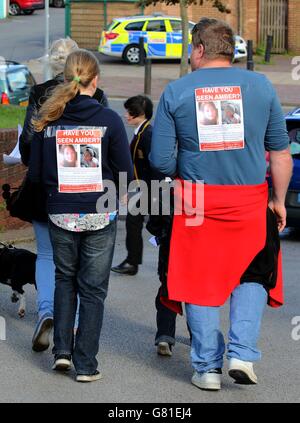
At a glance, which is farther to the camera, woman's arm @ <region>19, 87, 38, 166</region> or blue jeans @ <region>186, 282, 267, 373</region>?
woman's arm @ <region>19, 87, 38, 166</region>

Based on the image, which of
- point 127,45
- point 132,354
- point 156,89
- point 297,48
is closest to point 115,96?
point 156,89

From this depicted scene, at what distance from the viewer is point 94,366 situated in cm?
607

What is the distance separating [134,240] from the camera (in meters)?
9.40

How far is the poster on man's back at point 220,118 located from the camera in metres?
5.73

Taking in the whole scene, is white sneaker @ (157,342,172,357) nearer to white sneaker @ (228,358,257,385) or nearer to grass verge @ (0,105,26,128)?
white sneaker @ (228,358,257,385)

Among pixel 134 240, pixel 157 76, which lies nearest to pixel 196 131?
pixel 134 240

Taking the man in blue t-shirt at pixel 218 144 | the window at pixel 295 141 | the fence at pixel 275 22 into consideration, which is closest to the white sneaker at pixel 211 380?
the man in blue t-shirt at pixel 218 144

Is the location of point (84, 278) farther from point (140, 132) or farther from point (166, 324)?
point (140, 132)

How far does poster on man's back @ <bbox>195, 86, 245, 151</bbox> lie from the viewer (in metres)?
5.73

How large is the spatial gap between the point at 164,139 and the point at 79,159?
49cm

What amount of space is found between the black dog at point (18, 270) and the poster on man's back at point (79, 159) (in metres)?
1.66

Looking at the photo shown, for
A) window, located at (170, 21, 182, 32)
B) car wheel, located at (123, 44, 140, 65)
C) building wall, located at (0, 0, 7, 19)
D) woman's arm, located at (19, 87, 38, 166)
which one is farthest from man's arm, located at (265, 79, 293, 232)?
building wall, located at (0, 0, 7, 19)

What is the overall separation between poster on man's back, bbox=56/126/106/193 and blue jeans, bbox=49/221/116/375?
0.83 feet

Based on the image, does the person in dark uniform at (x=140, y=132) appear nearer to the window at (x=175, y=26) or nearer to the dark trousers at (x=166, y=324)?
the dark trousers at (x=166, y=324)
